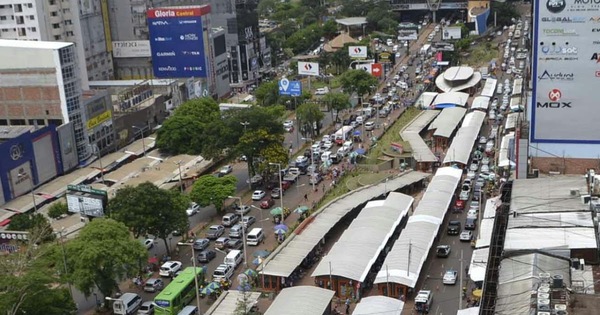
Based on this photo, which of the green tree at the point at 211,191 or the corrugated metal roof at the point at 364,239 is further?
the green tree at the point at 211,191

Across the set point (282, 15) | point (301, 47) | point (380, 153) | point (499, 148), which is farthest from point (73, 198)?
point (282, 15)

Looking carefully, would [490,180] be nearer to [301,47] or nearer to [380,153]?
[380,153]

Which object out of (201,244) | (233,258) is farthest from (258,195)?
(233,258)

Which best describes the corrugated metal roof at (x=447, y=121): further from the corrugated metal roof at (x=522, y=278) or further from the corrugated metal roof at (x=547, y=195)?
the corrugated metal roof at (x=522, y=278)

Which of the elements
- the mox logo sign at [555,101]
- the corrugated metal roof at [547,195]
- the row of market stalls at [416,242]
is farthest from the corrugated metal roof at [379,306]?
the mox logo sign at [555,101]

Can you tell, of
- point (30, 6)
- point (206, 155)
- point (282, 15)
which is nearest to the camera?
point (206, 155)

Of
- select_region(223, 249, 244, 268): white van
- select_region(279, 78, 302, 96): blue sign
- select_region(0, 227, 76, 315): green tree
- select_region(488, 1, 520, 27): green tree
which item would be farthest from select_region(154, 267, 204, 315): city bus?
select_region(488, 1, 520, 27): green tree

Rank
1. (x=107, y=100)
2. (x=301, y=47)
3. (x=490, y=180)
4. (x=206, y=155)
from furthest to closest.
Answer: (x=301, y=47) < (x=107, y=100) < (x=206, y=155) < (x=490, y=180)

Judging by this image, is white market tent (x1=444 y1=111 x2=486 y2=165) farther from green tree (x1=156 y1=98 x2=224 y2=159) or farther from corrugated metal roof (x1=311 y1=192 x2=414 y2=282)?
green tree (x1=156 y1=98 x2=224 y2=159)
